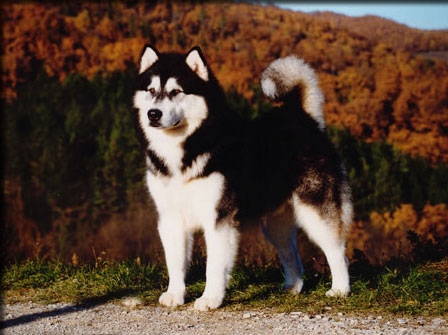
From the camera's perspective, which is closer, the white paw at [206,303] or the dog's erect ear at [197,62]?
the white paw at [206,303]

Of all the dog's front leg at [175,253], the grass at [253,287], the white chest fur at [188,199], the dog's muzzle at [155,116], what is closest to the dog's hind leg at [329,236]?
the grass at [253,287]

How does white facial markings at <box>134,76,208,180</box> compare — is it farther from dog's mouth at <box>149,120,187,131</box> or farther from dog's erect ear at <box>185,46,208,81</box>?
dog's erect ear at <box>185,46,208,81</box>

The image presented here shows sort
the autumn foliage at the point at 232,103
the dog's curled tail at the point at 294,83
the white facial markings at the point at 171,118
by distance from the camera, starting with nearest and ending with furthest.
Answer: the white facial markings at the point at 171,118 < the dog's curled tail at the point at 294,83 < the autumn foliage at the point at 232,103

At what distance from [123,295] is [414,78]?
727 inches

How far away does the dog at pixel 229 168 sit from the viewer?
4.79m

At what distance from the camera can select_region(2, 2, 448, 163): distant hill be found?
20.4 metres

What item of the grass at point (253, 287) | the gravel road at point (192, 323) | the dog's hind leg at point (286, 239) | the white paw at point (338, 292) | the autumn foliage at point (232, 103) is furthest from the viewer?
the autumn foliage at point (232, 103)

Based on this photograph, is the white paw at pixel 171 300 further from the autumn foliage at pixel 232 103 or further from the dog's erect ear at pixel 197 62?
the autumn foliage at pixel 232 103

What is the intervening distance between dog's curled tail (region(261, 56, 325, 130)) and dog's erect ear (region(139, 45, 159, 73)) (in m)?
1.13

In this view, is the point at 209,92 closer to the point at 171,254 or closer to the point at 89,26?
the point at 171,254

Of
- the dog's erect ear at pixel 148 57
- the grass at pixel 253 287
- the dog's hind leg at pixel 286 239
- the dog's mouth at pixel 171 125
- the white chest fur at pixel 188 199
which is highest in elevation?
the dog's erect ear at pixel 148 57

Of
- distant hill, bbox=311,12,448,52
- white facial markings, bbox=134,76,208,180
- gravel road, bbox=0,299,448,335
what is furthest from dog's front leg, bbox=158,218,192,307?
distant hill, bbox=311,12,448,52

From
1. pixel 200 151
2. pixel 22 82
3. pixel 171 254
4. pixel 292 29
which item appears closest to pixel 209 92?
pixel 200 151

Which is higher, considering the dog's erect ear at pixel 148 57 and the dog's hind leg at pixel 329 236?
the dog's erect ear at pixel 148 57
